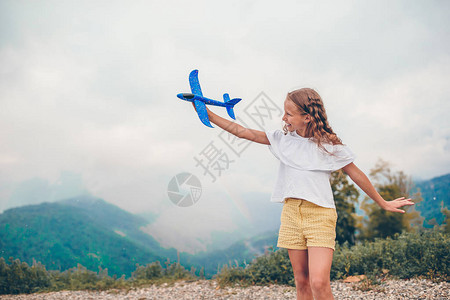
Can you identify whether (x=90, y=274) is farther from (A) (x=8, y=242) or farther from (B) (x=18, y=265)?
(A) (x=8, y=242)

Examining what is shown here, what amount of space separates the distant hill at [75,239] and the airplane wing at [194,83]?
168 inches

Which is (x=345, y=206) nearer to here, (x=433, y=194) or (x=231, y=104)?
(x=433, y=194)

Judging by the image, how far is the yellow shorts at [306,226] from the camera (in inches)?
96.9

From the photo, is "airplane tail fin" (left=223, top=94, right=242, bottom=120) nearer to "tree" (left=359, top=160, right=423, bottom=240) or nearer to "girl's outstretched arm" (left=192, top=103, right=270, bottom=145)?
"girl's outstretched arm" (left=192, top=103, right=270, bottom=145)

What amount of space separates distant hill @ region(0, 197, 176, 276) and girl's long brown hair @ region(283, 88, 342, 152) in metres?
4.48

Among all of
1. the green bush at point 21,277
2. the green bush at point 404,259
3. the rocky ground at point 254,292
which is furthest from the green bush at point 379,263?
the green bush at point 21,277

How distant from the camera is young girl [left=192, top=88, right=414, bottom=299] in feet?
8.27

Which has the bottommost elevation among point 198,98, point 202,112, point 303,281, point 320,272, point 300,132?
point 303,281

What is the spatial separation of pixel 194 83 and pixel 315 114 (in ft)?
3.34

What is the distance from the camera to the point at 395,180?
9711mm

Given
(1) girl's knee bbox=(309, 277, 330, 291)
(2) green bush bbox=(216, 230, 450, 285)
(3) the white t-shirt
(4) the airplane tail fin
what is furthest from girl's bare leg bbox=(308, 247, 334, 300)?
(2) green bush bbox=(216, 230, 450, 285)

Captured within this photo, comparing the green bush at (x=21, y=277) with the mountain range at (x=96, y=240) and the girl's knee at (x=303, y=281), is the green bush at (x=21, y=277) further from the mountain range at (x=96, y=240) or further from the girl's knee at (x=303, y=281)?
the girl's knee at (x=303, y=281)

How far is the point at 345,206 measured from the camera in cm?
844

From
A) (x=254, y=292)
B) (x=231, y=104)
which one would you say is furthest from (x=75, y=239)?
Answer: (x=231, y=104)
